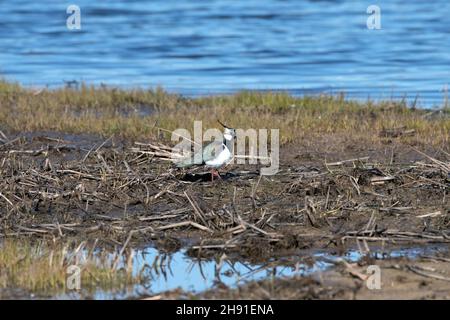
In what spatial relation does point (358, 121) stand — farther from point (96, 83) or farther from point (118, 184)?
point (96, 83)

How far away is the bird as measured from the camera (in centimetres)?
982

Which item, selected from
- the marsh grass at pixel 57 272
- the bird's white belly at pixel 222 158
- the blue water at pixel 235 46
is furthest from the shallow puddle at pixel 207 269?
the blue water at pixel 235 46

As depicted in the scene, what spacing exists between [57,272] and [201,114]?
658 centimetres

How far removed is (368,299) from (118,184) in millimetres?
3561

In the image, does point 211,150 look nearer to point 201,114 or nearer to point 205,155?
point 205,155

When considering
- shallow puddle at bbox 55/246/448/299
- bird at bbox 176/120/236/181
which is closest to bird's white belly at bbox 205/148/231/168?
bird at bbox 176/120/236/181

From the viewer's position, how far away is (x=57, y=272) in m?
7.36

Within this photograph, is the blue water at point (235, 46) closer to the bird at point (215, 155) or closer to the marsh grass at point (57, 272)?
the bird at point (215, 155)

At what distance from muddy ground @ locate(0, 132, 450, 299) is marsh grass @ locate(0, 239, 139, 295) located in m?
0.55

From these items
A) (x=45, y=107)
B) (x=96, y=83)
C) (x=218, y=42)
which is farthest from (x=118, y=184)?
(x=218, y=42)

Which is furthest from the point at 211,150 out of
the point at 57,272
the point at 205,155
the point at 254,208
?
the point at 57,272

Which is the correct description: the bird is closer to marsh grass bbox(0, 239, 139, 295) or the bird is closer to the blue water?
marsh grass bbox(0, 239, 139, 295)

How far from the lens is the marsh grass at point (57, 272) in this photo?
7.33 metres

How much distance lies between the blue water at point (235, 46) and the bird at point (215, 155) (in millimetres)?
6942
